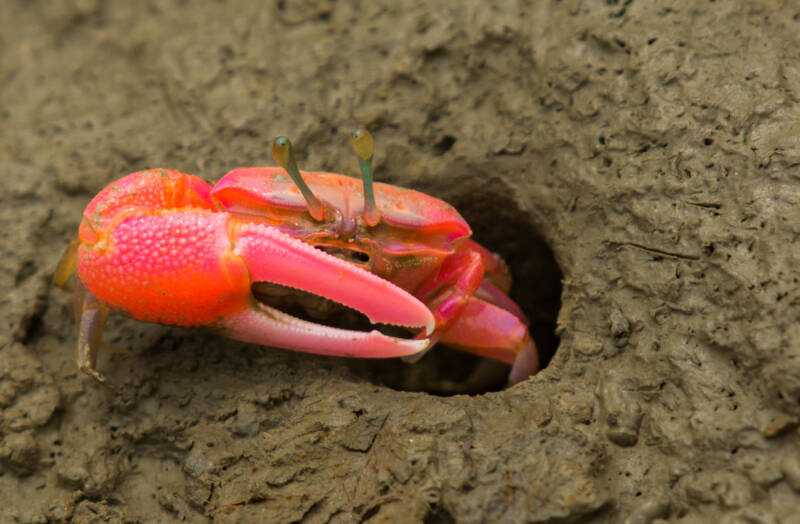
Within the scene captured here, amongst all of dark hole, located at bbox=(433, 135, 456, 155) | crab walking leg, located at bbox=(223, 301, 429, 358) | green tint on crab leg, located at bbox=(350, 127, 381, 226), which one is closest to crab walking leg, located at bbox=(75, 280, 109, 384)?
crab walking leg, located at bbox=(223, 301, 429, 358)

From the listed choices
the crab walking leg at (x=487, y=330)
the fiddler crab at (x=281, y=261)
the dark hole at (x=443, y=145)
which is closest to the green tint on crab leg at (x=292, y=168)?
the fiddler crab at (x=281, y=261)

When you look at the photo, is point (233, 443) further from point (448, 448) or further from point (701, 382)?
point (701, 382)

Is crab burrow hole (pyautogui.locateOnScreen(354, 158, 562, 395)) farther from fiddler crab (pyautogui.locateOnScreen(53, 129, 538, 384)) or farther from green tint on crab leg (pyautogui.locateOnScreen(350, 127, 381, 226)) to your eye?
green tint on crab leg (pyautogui.locateOnScreen(350, 127, 381, 226))

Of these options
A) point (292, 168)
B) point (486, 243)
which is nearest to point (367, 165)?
point (292, 168)

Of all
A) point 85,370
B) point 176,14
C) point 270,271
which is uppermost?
point 176,14

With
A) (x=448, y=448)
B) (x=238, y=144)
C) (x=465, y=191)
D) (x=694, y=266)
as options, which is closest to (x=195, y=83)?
(x=238, y=144)

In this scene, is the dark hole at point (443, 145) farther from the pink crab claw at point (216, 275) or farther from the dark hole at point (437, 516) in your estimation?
the dark hole at point (437, 516)

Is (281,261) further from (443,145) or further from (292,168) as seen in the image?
(443,145)
